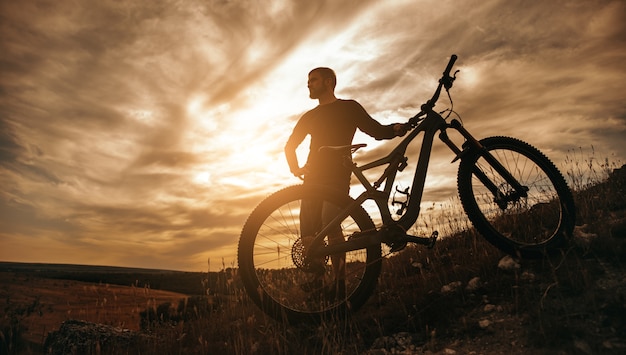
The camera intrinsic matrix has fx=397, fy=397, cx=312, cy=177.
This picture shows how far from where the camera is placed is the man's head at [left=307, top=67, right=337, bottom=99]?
4.95m

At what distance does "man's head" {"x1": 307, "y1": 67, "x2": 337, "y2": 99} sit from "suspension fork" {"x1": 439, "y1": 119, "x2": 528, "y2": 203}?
1483mm

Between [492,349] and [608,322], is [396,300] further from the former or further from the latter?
[608,322]

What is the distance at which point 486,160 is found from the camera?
479 centimetres

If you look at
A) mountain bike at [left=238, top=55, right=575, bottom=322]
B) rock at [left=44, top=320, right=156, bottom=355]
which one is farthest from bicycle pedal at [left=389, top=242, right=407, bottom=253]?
rock at [left=44, top=320, right=156, bottom=355]

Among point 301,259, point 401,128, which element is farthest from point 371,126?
point 301,259

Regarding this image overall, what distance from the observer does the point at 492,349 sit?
10.9ft

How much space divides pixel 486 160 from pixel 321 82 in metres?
2.22

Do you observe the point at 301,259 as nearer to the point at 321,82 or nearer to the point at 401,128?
the point at 401,128

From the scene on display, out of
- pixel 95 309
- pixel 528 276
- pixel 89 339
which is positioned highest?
pixel 528 276

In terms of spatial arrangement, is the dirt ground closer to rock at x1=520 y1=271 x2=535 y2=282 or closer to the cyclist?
the cyclist

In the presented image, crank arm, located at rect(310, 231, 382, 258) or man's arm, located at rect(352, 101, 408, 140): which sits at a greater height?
man's arm, located at rect(352, 101, 408, 140)

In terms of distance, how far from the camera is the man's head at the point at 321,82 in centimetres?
495

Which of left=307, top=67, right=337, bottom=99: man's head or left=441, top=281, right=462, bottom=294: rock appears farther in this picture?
left=307, top=67, right=337, bottom=99: man's head

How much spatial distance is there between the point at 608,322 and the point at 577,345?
49 centimetres
